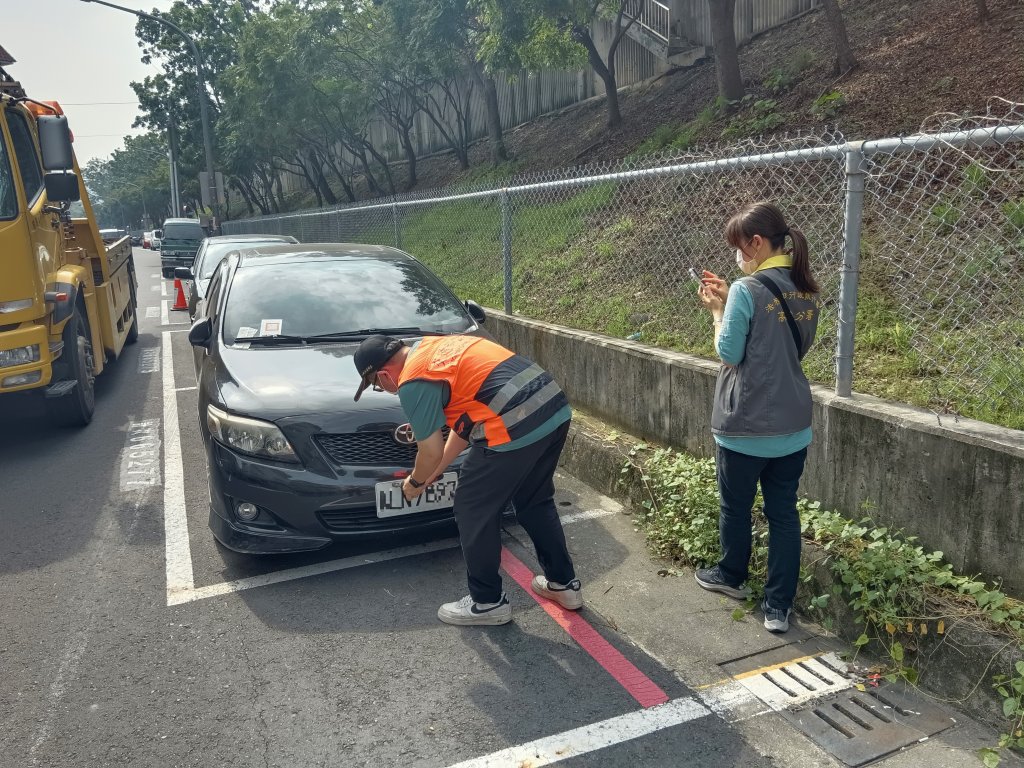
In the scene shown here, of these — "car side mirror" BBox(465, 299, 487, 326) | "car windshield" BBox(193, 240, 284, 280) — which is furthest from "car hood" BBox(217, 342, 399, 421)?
"car windshield" BBox(193, 240, 284, 280)

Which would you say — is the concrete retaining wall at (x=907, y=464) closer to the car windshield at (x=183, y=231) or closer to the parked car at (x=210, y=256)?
the parked car at (x=210, y=256)

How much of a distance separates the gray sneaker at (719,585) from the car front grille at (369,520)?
121cm

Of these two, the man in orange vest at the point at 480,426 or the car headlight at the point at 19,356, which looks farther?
the car headlight at the point at 19,356

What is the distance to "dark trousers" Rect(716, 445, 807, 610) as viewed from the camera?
3236 millimetres

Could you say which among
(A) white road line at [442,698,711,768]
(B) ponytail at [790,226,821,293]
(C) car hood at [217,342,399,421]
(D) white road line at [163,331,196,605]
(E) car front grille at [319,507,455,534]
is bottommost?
(A) white road line at [442,698,711,768]

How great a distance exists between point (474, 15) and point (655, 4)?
4.36m

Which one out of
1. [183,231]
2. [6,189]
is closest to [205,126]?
[183,231]

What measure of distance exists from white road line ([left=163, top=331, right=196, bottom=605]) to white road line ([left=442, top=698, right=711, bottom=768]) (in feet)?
6.35

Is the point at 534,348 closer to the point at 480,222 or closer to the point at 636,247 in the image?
the point at 636,247

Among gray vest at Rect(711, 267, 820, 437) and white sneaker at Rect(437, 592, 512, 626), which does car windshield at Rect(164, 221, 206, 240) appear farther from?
gray vest at Rect(711, 267, 820, 437)

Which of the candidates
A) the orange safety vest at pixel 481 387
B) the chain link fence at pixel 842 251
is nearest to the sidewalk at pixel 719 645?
the orange safety vest at pixel 481 387

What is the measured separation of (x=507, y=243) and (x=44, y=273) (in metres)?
3.72

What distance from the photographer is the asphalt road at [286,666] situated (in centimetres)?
270

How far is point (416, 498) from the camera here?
3.78 meters
